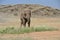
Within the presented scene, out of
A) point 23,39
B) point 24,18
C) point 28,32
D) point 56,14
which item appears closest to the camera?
point 23,39

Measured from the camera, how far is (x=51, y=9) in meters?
54.8

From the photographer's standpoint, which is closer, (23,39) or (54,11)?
(23,39)

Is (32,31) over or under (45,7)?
over

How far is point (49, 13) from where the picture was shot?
52125 mm

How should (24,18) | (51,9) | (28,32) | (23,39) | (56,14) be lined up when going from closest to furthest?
(23,39)
(28,32)
(24,18)
(56,14)
(51,9)

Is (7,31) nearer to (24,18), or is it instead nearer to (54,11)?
(24,18)

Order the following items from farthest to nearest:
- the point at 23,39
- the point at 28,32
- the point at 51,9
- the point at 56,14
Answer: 1. the point at 51,9
2. the point at 56,14
3. the point at 28,32
4. the point at 23,39

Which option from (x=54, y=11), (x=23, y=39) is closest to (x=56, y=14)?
(x=54, y=11)

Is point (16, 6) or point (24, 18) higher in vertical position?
point (24, 18)

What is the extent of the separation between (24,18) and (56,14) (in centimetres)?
3010

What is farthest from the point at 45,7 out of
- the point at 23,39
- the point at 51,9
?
the point at 23,39

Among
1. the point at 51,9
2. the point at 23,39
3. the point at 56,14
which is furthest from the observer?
the point at 51,9

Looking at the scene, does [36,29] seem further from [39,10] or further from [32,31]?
[39,10]

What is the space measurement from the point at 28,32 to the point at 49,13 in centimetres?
3407
